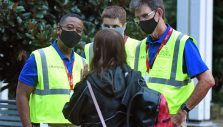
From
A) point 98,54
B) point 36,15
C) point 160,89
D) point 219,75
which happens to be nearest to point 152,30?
point 160,89

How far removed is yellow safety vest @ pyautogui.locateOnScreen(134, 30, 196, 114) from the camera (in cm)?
416

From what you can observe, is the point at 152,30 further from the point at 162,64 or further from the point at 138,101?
the point at 138,101

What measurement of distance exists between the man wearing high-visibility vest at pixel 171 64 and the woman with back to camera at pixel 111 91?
0.67 m

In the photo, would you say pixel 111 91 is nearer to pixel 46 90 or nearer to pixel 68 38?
pixel 46 90

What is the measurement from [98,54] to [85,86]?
0.22m

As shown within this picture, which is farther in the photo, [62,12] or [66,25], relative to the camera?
[62,12]

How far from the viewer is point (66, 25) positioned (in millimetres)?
4930

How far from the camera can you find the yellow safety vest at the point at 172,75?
416cm

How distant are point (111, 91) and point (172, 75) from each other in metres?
0.90

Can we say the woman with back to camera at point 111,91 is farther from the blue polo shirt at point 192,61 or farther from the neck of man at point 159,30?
the neck of man at point 159,30

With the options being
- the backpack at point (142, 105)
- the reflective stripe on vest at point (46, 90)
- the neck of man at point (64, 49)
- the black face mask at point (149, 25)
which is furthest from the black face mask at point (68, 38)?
the backpack at point (142, 105)

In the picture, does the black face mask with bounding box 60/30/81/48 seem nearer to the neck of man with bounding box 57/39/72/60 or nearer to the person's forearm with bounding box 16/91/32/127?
the neck of man with bounding box 57/39/72/60

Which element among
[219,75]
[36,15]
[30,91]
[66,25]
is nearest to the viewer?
[30,91]

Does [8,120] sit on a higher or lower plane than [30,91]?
lower
